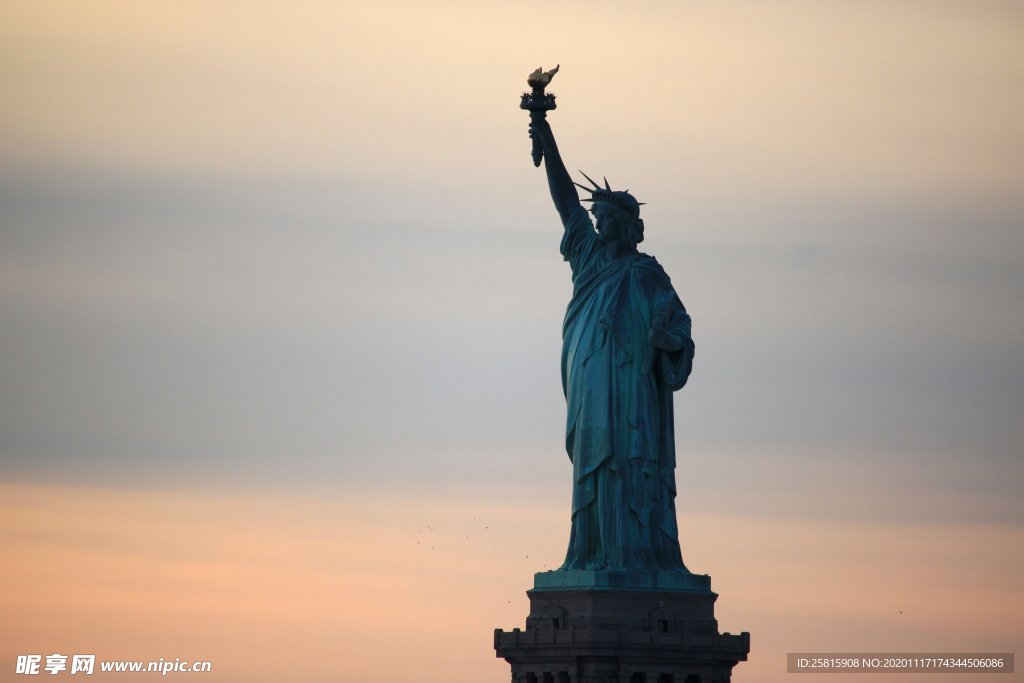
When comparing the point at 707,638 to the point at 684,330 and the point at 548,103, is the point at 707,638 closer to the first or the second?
the point at 684,330

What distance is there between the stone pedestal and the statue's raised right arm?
21.9ft

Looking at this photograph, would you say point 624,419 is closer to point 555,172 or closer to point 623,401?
point 623,401

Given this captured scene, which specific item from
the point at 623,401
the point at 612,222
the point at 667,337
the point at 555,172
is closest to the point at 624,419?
the point at 623,401

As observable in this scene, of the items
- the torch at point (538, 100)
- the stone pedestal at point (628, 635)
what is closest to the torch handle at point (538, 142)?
the torch at point (538, 100)

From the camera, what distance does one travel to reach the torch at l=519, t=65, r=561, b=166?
67.1 metres

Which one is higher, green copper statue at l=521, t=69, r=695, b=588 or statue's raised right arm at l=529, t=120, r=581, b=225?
statue's raised right arm at l=529, t=120, r=581, b=225

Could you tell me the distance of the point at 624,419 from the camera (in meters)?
65.4

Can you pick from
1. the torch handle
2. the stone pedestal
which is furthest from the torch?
the stone pedestal

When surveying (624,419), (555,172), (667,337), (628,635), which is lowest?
(628,635)

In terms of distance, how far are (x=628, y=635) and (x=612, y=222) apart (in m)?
7.21

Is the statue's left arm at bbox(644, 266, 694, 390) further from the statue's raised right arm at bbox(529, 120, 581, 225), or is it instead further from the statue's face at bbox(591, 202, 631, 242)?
the statue's raised right arm at bbox(529, 120, 581, 225)

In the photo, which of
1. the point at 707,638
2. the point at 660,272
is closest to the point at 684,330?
the point at 660,272

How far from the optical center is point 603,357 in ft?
216

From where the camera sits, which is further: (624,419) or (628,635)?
(624,419)
